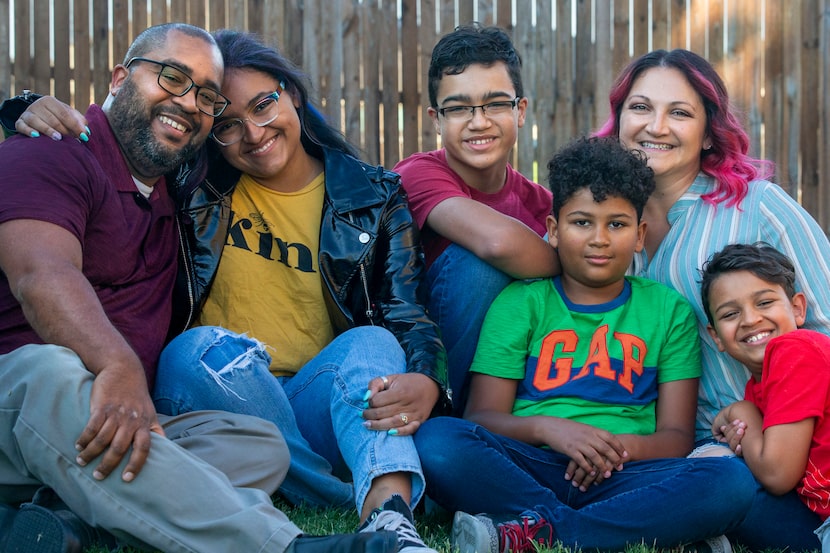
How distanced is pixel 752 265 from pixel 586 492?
972mm

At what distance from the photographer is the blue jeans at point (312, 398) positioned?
3.18 metres

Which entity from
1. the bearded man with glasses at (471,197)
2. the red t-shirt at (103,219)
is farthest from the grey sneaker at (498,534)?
the red t-shirt at (103,219)

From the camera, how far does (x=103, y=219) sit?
332cm

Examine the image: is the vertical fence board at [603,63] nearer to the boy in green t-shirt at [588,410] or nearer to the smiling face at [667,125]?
the smiling face at [667,125]

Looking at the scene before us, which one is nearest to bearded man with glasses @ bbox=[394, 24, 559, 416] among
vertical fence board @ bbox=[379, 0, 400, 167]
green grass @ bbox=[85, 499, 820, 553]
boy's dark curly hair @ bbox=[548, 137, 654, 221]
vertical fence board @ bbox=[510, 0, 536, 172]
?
boy's dark curly hair @ bbox=[548, 137, 654, 221]

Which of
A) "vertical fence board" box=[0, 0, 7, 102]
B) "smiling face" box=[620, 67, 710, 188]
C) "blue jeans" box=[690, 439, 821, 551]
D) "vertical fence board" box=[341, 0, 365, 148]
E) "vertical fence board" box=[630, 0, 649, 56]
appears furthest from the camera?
"vertical fence board" box=[630, 0, 649, 56]

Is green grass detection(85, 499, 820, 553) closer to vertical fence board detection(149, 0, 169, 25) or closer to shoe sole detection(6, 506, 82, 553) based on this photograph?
shoe sole detection(6, 506, 82, 553)

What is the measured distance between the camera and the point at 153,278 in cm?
354

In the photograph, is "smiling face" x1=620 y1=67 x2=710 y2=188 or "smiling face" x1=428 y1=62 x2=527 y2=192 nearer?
"smiling face" x1=620 y1=67 x2=710 y2=188

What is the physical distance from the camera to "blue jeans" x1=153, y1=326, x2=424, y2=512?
3.18 meters

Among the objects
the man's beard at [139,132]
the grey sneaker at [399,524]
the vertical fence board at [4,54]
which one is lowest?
the grey sneaker at [399,524]

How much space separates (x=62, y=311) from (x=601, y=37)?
4945mm

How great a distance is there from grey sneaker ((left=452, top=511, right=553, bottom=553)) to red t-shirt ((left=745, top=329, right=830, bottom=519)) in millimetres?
806

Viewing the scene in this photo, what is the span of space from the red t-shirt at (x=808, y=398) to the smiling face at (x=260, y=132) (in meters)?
1.98
